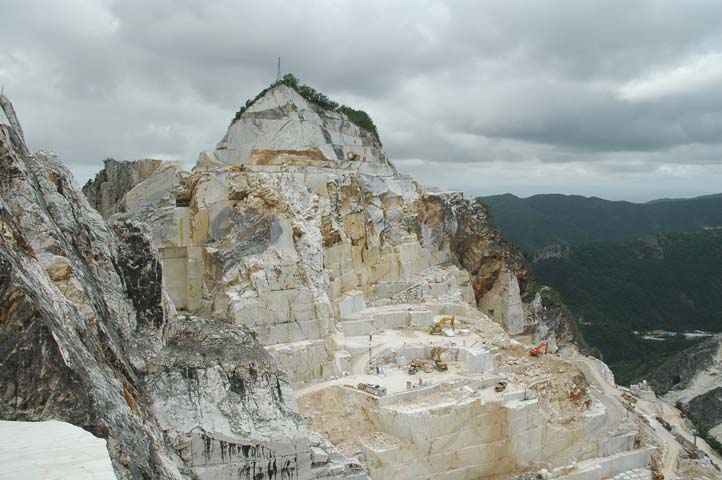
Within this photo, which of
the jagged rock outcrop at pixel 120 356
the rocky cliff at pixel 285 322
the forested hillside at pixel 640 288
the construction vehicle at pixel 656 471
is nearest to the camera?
the jagged rock outcrop at pixel 120 356

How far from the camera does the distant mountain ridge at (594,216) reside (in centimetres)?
13862

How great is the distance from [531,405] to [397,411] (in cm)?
430

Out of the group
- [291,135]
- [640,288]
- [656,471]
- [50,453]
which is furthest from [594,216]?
[50,453]

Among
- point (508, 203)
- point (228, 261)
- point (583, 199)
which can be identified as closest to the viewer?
point (228, 261)

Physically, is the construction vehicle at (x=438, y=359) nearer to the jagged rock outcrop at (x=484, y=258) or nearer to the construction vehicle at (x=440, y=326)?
the construction vehicle at (x=440, y=326)

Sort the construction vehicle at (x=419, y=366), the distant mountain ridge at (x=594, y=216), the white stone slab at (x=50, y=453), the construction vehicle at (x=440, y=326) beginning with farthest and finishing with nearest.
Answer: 1. the distant mountain ridge at (x=594, y=216)
2. the construction vehicle at (x=440, y=326)
3. the construction vehicle at (x=419, y=366)
4. the white stone slab at (x=50, y=453)

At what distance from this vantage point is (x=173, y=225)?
21.0 meters

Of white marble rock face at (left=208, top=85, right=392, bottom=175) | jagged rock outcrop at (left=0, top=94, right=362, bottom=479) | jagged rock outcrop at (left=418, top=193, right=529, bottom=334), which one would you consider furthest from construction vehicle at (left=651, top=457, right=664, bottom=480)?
white marble rock face at (left=208, top=85, right=392, bottom=175)

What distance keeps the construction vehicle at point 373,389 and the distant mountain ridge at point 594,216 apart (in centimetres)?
11749

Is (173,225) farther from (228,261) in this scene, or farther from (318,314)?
(318,314)

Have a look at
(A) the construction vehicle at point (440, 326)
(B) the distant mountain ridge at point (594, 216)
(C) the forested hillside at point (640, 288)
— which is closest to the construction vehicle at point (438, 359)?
(A) the construction vehicle at point (440, 326)

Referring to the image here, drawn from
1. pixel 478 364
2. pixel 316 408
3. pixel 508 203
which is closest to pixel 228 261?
pixel 316 408

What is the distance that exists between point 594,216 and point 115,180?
155m

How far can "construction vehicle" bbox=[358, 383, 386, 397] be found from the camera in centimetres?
1730
